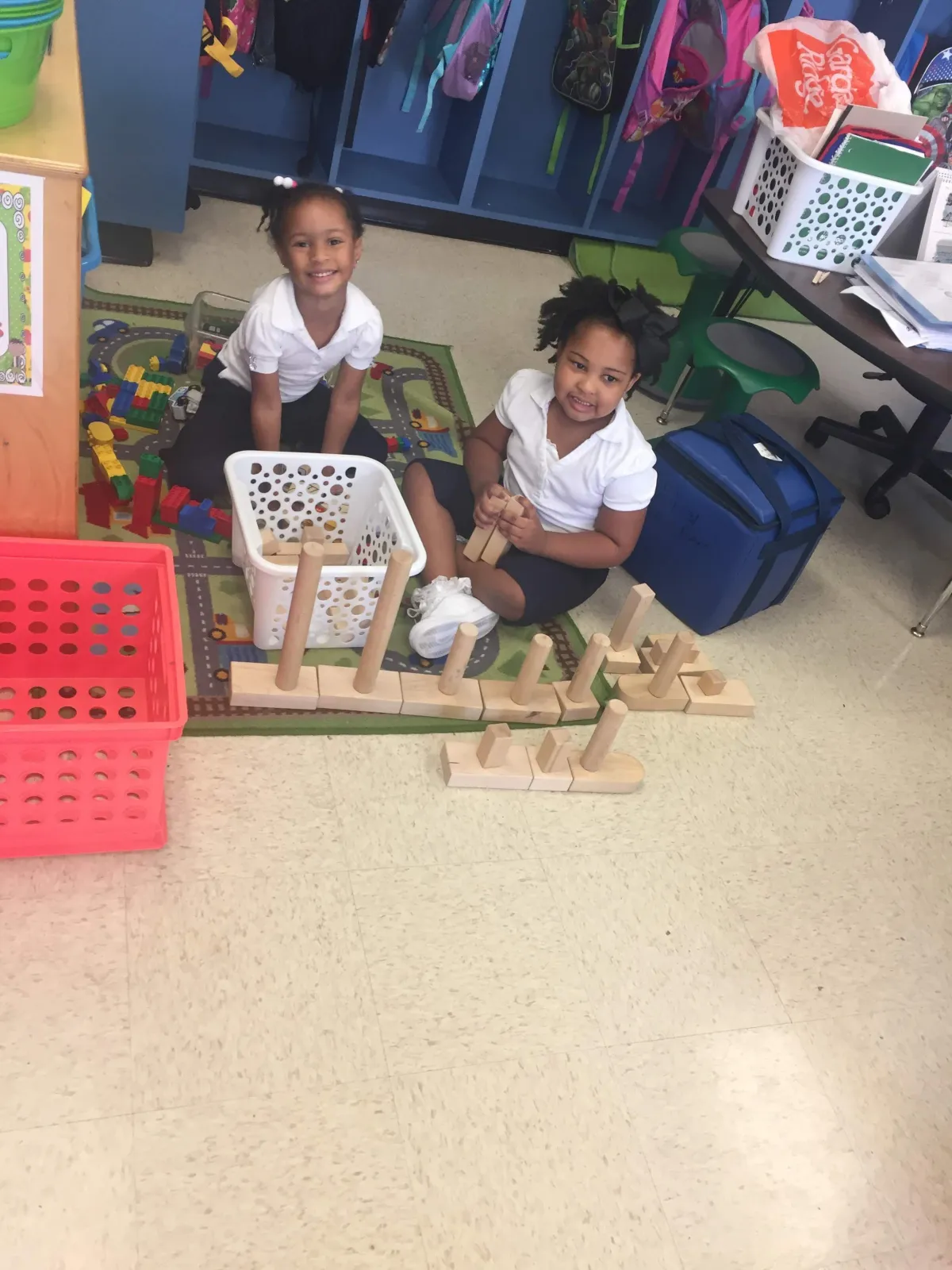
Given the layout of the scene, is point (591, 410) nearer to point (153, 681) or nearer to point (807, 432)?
point (153, 681)

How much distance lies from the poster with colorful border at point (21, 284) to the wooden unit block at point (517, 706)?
2.61ft

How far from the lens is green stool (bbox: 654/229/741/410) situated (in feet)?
7.93

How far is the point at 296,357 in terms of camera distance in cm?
Answer: 177

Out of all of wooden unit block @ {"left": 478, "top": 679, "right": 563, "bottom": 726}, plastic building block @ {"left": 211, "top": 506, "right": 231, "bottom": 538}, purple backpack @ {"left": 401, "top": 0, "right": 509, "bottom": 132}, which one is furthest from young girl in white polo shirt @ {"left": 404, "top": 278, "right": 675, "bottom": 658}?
purple backpack @ {"left": 401, "top": 0, "right": 509, "bottom": 132}

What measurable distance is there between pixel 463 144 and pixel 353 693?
226 cm

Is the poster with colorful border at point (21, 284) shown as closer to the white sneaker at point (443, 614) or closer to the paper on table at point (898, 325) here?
the white sneaker at point (443, 614)

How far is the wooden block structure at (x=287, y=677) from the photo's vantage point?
1.39 meters

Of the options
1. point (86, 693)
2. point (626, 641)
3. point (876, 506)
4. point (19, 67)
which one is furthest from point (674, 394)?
point (19, 67)

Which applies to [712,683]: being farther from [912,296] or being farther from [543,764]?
[912,296]

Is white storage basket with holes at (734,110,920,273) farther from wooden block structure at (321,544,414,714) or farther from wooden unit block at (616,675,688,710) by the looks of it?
wooden block structure at (321,544,414,714)

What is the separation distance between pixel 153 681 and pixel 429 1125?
0.67 m

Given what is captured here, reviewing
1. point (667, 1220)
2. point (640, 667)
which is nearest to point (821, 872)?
point (640, 667)

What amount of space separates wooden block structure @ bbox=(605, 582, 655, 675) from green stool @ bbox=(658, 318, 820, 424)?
683 mm

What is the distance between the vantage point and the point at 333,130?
9.53 ft
